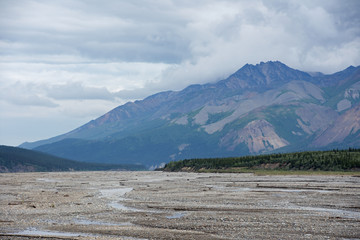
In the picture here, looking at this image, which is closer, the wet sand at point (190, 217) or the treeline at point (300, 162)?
the wet sand at point (190, 217)

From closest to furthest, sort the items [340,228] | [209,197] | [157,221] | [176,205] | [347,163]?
[340,228]
[157,221]
[176,205]
[209,197]
[347,163]

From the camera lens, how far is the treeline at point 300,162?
10125 cm

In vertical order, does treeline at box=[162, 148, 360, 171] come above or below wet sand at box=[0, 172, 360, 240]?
above

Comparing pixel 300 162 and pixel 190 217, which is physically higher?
pixel 300 162

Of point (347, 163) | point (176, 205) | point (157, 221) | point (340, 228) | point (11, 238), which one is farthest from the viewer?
point (347, 163)

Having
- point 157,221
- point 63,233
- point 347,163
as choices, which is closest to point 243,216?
point 157,221

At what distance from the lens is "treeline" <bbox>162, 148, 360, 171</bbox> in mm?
101250

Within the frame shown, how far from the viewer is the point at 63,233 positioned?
31.1m

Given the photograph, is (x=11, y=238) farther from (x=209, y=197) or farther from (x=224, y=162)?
(x=224, y=162)

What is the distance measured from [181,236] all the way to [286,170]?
290ft

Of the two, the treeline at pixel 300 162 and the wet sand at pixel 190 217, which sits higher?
the treeline at pixel 300 162

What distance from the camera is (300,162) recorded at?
11362 centimetres

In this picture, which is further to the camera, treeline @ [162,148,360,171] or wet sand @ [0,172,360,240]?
Result: treeline @ [162,148,360,171]

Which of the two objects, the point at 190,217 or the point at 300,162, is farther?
the point at 300,162
